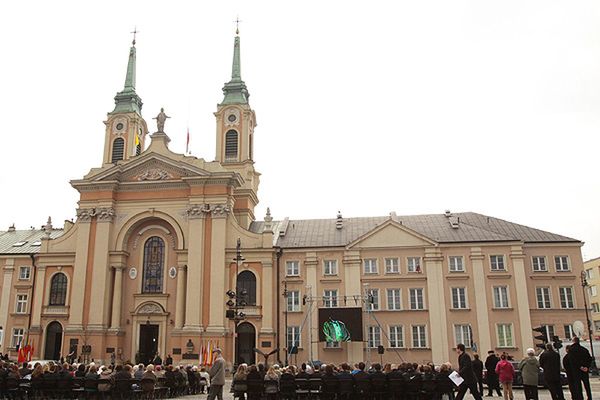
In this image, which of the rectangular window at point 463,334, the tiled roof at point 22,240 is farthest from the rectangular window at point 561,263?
the tiled roof at point 22,240

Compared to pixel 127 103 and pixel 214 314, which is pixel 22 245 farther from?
pixel 214 314

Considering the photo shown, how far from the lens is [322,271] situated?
138 ft

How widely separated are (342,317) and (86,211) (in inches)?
880

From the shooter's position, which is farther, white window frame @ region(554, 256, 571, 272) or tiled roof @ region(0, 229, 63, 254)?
tiled roof @ region(0, 229, 63, 254)

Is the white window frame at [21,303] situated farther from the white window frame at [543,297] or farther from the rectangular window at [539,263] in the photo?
the rectangular window at [539,263]

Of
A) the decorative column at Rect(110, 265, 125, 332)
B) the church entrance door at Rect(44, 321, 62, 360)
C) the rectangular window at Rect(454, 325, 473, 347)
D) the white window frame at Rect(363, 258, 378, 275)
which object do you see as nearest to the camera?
the rectangular window at Rect(454, 325, 473, 347)

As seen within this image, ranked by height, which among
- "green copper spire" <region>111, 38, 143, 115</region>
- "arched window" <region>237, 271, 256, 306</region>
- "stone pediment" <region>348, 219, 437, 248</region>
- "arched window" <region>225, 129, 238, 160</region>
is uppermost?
"green copper spire" <region>111, 38, 143, 115</region>

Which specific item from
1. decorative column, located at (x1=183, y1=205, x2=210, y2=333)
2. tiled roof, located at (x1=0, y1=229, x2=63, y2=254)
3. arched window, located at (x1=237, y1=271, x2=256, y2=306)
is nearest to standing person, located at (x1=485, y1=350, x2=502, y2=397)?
arched window, located at (x1=237, y1=271, x2=256, y2=306)

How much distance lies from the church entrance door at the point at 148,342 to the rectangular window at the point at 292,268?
11.0 meters

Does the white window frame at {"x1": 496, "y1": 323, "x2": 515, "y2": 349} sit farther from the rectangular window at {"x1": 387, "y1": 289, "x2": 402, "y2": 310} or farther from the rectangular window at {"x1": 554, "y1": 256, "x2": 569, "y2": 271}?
the rectangular window at {"x1": 387, "y1": 289, "x2": 402, "y2": 310}

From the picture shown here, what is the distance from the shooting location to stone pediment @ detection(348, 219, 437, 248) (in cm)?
4159

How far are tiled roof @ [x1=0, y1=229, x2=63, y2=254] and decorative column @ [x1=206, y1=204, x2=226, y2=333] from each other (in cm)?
1592

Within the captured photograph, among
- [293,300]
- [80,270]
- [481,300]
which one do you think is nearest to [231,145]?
[293,300]

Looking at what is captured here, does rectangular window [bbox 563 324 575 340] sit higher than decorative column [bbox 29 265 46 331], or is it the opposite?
decorative column [bbox 29 265 46 331]
